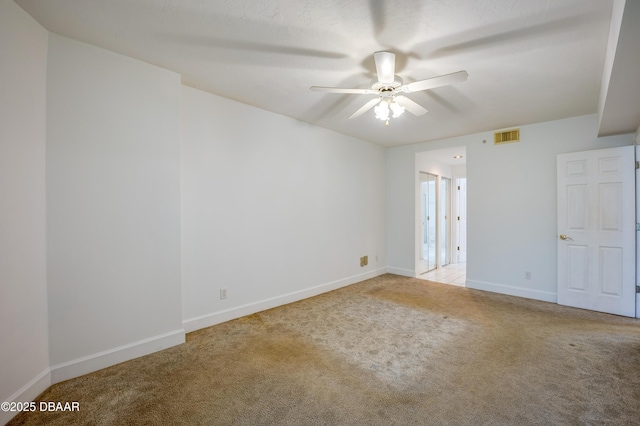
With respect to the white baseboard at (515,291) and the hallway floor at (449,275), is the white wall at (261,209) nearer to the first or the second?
the hallway floor at (449,275)

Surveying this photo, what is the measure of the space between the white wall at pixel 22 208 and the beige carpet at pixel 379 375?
280 mm

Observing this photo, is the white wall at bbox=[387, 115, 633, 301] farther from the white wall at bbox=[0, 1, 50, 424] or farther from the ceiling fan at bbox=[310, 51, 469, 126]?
the white wall at bbox=[0, 1, 50, 424]

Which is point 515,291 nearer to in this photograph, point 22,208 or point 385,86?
point 385,86

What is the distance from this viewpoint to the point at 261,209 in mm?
3680

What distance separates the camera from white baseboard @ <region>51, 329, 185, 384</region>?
2.15 m

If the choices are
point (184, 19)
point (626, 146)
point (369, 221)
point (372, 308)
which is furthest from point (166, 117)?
point (626, 146)

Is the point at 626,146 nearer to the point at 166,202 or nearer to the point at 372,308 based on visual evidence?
the point at 372,308

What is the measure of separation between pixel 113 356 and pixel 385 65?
3.31m

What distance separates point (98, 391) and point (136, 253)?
1.05 metres

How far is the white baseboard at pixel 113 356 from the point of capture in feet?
7.04

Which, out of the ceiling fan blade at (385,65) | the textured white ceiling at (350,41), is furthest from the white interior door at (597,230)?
the ceiling fan blade at (385,65)

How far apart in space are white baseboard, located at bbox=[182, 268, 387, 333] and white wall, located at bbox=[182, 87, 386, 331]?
12mm

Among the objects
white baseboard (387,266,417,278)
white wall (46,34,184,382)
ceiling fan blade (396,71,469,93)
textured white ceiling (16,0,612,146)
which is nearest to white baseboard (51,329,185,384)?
white wall (46,34,184,382)

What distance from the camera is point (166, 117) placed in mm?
2691
